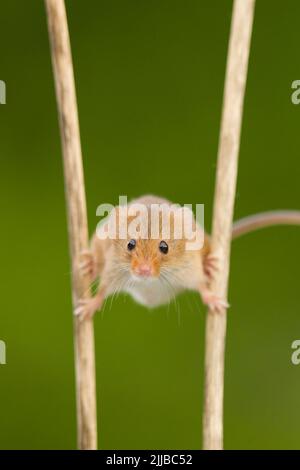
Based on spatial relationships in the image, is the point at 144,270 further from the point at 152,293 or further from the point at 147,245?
the point at 152,293

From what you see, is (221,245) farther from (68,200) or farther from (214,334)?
(68,200)

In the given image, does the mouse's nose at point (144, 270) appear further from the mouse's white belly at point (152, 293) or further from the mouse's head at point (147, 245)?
the mouse's white belly at point (152, 293)

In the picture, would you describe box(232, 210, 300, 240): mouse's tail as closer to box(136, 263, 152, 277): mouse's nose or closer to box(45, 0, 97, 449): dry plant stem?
box(136, 263, 152, 277): mouse's nose

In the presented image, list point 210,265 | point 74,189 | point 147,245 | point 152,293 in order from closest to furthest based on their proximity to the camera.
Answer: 1. point 74,189
2. point 147,245
3. point 210,265
4. point 152,293

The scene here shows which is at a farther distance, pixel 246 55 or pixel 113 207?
pixel 113 207

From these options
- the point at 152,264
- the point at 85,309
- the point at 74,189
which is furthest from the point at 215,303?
the point at 74,189

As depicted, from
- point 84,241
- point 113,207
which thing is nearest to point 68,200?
point 84,241

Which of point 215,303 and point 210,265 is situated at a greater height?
point 210,265
